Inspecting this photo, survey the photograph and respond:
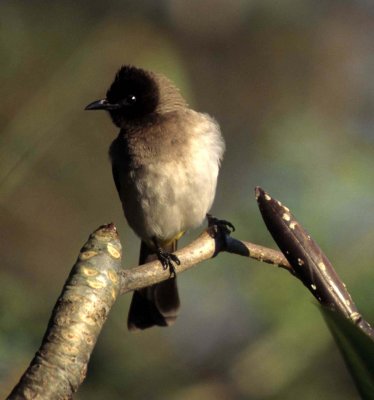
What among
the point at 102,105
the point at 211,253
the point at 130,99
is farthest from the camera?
the point at 130,99

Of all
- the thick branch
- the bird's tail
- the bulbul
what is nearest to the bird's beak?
the bulbul

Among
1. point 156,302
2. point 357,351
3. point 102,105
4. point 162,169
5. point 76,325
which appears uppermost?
point 102,105

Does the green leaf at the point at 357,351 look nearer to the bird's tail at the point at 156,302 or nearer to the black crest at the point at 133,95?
the bird's tail at the point at 156,302

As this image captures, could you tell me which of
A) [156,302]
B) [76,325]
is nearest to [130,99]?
[156,302]

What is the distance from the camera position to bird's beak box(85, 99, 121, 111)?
3125 millimetres

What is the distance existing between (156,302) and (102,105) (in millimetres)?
1047

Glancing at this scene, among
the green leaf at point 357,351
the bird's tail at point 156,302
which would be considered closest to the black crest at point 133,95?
the bird's tail at point 156,302

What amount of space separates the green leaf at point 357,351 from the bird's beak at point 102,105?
249cm

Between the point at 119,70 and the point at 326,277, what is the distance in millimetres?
2680

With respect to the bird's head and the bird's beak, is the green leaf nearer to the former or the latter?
the bird's beak

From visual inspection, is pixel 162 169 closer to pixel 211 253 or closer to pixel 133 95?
pixel 133 95

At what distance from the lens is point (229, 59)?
312 centimetres

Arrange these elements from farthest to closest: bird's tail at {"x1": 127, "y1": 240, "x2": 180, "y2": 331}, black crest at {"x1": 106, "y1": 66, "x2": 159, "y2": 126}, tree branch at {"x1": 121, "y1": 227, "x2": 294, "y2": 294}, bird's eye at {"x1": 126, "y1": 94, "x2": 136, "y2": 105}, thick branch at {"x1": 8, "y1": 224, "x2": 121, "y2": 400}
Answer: bird's eye at {"x1": 126, "y1": 94, "x2": 136, "y2": 105} < black crest at {"x1": 106, "y1": 66, "x2": 159, "y2": 126} < bird's tail at {"x1": 127, "y1": 240, "x2": 180, "y2": 331} < tree branch at {"x1": 121, "y1": 227, "x2": 294, "y2": 294} < thick branch at {"x1": 8, "y1": 224, "x2": 121, "y2": 400}

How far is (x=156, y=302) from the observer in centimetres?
385
